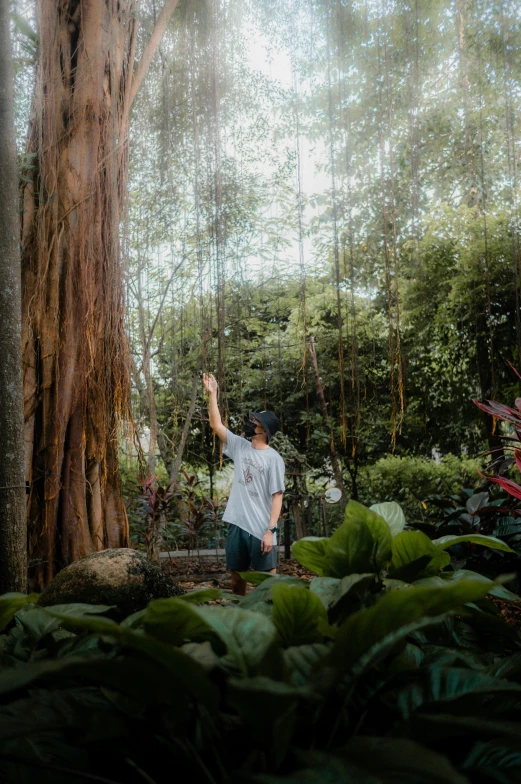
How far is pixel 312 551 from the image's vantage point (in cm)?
79

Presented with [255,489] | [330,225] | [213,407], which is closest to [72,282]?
[213,407]

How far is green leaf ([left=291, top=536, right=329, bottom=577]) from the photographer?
79 cm

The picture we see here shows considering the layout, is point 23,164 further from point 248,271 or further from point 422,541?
point 248,271

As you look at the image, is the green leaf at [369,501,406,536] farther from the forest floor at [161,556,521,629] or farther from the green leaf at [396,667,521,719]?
the forest floor at [161,556,521,629]

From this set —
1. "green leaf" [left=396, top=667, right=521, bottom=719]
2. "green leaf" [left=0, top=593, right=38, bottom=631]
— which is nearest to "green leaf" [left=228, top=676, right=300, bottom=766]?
"green leaf" [left=396, top=667, right=521, bottom=719]

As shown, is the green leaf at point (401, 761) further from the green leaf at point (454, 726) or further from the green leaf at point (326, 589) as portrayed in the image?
the green leaf at point (326, 589)

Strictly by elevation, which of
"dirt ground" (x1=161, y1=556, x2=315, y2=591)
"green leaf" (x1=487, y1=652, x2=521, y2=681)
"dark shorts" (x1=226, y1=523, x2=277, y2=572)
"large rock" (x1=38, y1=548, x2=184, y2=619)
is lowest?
"dirt ground" (x1=161, y1=556, x2=315, y2=591)

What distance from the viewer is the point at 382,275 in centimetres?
552

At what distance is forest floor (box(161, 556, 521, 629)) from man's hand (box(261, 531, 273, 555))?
898 millimetres

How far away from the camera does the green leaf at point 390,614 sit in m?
0.47

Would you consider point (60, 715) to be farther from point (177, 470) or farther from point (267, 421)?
point (177, 470)

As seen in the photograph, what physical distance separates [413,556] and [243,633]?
13.6 inches

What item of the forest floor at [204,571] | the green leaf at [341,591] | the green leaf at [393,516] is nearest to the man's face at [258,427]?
the forest floor at [204,571]

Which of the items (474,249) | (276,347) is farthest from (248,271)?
(474,249)
